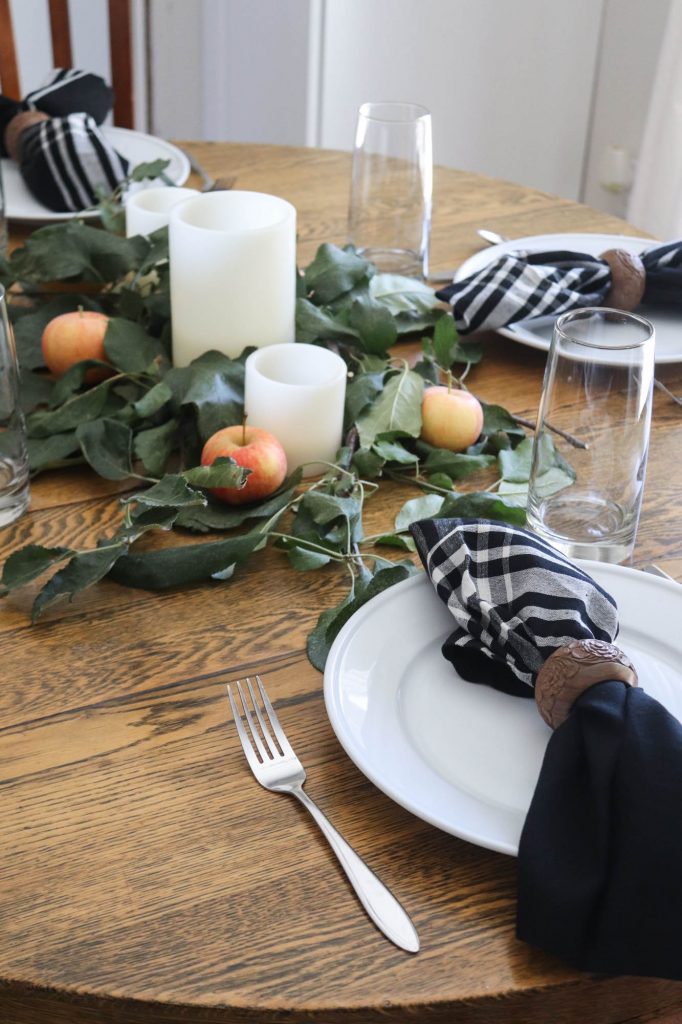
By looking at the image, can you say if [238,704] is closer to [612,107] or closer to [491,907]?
[491,907]

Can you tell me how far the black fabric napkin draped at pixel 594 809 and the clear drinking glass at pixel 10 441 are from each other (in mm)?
394

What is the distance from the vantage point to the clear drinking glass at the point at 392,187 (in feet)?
3.85

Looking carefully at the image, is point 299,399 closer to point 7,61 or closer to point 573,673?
point 573,673

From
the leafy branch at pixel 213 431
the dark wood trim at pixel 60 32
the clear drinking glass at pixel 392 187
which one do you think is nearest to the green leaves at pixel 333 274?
the leafy branch at pixel 213 431

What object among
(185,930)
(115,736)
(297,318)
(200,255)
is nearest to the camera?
(185,930)

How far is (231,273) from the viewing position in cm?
94

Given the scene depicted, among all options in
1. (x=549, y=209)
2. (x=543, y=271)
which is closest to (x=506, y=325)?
(x=543, y=271)

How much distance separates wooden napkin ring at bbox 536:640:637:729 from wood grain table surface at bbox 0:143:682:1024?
88 mm

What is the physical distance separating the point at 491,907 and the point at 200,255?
1.99 feet

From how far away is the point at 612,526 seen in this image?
0.81 m

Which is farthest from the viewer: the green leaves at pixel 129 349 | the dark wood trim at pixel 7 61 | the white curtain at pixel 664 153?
the white curtain at pixel 664 153

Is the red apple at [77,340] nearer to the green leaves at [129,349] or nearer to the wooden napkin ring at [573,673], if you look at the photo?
the green leaves at [129,349]

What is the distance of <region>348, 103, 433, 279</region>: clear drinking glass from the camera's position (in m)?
1.17

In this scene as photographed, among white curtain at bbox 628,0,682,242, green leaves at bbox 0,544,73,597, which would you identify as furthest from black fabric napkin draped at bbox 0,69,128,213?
white curtain at bbox 628,0,682,242
